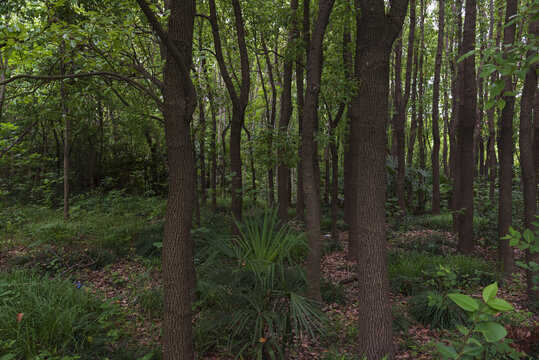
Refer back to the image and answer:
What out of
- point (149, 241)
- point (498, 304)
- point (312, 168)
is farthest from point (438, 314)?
point (149, 241)

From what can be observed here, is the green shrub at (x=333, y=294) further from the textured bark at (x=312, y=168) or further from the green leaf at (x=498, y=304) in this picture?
the green leaf at (x=498, y=304)

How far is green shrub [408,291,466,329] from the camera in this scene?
14.5ft

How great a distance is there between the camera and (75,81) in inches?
241

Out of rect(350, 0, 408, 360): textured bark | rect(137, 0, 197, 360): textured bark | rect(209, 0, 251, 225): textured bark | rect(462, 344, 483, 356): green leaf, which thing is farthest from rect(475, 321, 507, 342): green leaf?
rect(209, 0, 251, 225): textured bark

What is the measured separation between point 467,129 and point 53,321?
26.4 ft

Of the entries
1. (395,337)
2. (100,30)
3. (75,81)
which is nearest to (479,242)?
(395,337)

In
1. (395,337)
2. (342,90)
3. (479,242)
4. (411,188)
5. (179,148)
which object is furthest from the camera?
(411,188)

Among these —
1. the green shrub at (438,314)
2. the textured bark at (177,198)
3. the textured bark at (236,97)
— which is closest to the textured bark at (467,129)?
the green shrub at (438,314)

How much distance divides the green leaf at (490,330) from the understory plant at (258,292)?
1.90 metres

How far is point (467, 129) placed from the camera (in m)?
6.69

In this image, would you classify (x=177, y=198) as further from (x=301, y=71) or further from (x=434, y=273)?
(x=301, y=71)

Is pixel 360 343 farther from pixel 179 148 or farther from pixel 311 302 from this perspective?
pixel 179 148

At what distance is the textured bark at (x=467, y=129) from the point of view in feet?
21.3

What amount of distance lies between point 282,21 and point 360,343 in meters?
6.92
